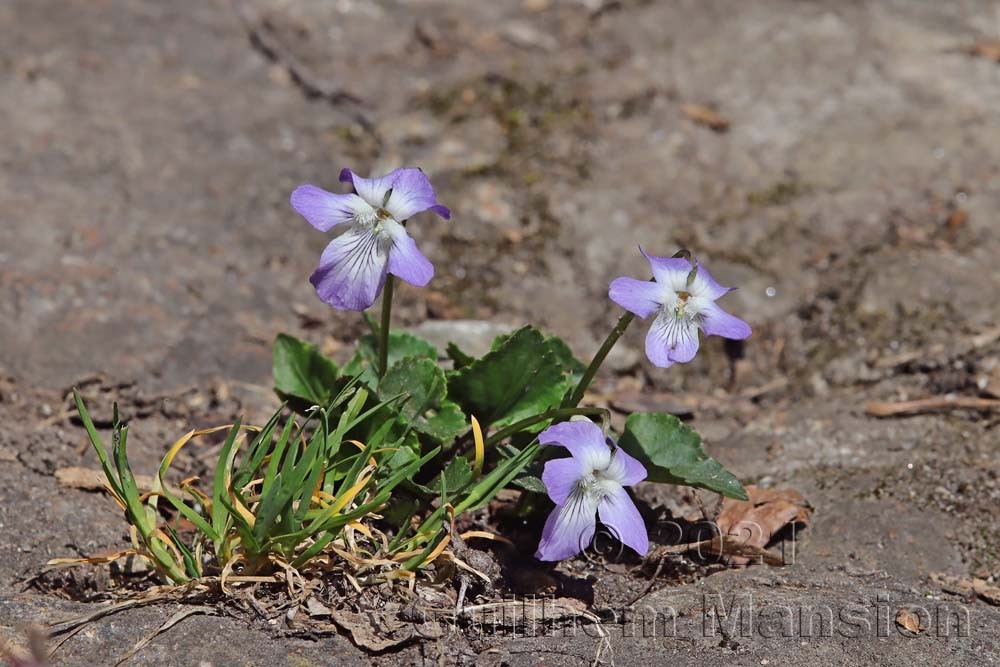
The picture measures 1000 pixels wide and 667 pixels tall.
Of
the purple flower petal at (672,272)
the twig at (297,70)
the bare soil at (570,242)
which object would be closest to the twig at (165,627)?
the bare soil at (570,242)

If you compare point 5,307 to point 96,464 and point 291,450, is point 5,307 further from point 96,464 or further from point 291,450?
point 291,450

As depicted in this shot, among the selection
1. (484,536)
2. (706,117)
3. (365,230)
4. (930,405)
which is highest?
(706,117)

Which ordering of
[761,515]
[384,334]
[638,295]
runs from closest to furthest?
[638,295] < [384,334] < [761,515]

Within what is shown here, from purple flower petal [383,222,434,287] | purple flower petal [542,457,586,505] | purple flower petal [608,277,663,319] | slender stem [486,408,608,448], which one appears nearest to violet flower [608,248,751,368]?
purple flower petal [608,277,663,319]

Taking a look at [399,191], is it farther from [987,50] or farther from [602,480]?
[987,50]

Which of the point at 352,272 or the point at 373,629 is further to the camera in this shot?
the point at 352,272

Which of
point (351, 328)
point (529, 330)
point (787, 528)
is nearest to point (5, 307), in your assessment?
point (351, 328)

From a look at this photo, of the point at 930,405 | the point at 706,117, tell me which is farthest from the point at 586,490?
the point at 706,117
